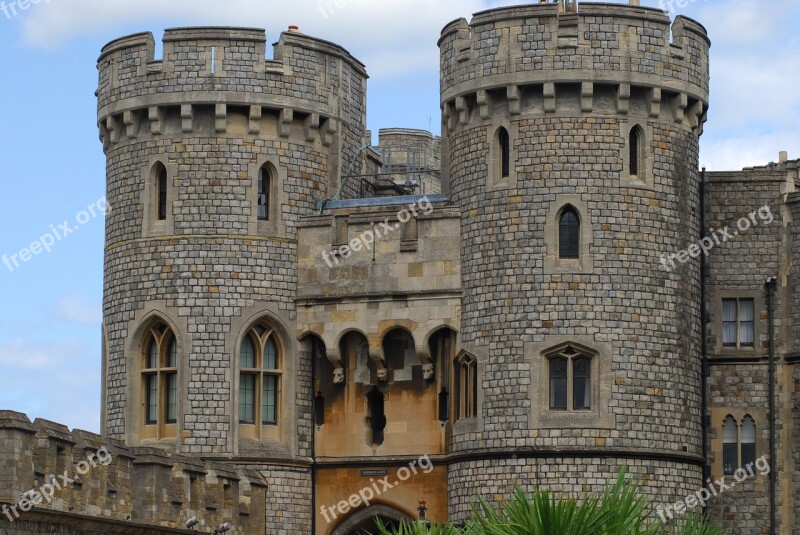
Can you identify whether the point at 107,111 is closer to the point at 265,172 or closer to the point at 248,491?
the point at 265,172

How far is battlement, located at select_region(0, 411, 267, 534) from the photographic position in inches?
1361

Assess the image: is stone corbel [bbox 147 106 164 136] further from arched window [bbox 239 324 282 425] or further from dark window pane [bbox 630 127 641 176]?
dark window pane [bbox 630 127 641 176]

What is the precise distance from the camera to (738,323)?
47375mm

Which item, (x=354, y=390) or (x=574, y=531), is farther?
(x=354, y=390)

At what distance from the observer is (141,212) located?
47375 mm

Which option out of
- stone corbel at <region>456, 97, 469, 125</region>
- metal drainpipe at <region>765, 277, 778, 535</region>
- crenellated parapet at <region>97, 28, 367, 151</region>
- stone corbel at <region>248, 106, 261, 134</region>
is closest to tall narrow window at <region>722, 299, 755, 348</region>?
metal drainpipe at <region>765, 277, 778, 535</region>

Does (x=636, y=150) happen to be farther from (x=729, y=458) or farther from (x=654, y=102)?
(x=729, y=458)

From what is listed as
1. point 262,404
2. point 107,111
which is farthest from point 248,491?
point 107,111

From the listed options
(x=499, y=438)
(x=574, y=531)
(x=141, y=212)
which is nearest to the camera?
(x=574, y=531)

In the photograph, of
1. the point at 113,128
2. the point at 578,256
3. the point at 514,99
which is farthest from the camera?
the point at 113,128

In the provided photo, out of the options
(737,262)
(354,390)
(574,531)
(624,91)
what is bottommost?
(574,531)

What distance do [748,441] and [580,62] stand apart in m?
9.04

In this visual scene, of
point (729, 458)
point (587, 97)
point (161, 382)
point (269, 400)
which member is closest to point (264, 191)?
point (269, 400)

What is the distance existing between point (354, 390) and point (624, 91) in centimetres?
872
